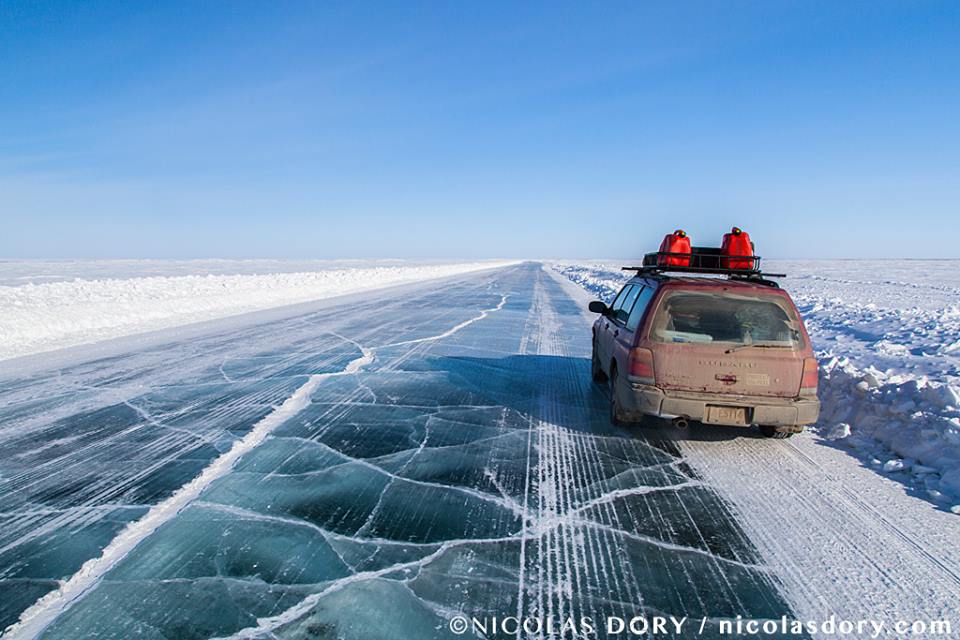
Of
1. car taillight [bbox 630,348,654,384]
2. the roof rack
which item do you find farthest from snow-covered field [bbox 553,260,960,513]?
car taillight [bbox 630,348,654,384]

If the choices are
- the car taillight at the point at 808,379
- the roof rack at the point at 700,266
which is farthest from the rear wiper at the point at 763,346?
the roof rack at the point at 700,266

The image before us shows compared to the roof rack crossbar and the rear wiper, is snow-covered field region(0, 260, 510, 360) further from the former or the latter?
the rear wiper

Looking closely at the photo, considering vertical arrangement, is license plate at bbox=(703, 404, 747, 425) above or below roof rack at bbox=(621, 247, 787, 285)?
below

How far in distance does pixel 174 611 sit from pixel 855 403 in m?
6.72

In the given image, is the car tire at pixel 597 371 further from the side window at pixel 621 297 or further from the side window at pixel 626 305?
the side window at pixel 626 305

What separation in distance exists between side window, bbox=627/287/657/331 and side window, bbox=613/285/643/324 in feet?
0.64

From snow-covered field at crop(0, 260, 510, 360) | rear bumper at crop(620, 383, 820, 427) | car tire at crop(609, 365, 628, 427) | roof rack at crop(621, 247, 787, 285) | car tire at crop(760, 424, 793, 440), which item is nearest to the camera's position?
rear bumper at crop(620, 383, 820, 427)

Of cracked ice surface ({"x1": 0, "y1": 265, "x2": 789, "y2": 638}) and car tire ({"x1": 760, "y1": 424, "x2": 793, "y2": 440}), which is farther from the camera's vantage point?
car tire ({"x1": 760, "y1": 424, "x2": 793, "y2": 440})

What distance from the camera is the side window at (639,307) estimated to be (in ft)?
16.5

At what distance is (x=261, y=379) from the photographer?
7312 millimetres

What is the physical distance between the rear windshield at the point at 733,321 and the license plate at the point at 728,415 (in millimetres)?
600

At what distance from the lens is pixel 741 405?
456cm

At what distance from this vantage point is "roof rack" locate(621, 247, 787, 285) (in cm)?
553

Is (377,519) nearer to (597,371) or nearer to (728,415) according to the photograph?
(728,415)
